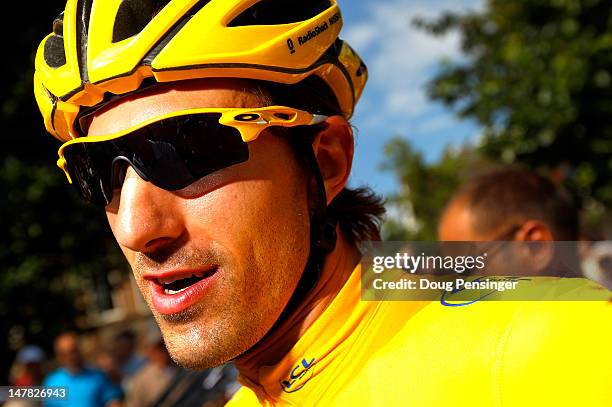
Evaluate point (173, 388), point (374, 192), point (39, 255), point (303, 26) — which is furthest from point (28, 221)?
point (303, 26)

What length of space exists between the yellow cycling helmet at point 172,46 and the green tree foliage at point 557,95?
5877 millimetres

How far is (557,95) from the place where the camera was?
696cm

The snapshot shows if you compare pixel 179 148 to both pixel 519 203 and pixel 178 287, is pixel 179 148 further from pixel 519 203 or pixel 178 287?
pixel 519 203

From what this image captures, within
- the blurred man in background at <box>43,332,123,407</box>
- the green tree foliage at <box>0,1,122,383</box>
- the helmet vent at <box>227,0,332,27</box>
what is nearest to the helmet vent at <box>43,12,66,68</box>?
the helmet vent at <box>227,0,332,27</box>

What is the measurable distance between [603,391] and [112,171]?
1.30m

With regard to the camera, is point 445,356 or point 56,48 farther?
point 56,48

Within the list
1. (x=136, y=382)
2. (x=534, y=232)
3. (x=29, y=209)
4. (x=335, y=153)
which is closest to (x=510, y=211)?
(x=534, y=232)

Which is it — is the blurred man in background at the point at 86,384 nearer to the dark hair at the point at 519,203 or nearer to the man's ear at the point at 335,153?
the man's ear at the point at 335,153

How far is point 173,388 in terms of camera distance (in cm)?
361

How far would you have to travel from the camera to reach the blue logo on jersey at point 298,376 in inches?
68.0

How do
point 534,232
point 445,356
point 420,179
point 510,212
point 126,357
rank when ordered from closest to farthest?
point 445,356 < point 534,232 < point 510,212 < point 126,357 < point 420,179

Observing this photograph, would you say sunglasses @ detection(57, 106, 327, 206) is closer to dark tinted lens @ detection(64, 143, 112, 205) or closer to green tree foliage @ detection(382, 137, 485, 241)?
dark tinted lens @ detection(64, 143, 112, 205)

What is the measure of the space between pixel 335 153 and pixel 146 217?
25.5 inches

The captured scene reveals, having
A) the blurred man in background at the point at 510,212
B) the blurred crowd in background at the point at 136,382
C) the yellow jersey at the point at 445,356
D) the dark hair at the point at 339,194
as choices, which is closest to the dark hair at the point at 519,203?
the blurred man in background at the point at 510,212
